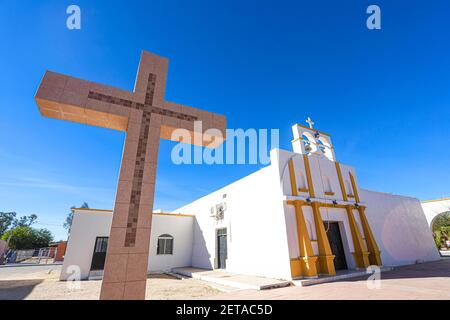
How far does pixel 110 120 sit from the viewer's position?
12.7 feet

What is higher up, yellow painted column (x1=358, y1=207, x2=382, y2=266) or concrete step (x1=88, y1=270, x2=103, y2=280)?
yellow painted column (x1=358, y1=207, x2=382, y2=266)

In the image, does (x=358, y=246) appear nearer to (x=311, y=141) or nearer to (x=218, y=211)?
(x=311, y=141)

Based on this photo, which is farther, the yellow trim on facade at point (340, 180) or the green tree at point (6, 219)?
the green tree at point (6, 219)

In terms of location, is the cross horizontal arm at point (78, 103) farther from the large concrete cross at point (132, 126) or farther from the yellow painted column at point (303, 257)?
the yellow painted column at point (303, 257)

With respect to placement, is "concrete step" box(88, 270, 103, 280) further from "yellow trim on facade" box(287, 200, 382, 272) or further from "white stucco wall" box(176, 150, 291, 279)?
"yellow trim on facade" box(287, 200, 382, 272)

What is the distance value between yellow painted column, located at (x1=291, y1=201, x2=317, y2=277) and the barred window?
9210 millimetres

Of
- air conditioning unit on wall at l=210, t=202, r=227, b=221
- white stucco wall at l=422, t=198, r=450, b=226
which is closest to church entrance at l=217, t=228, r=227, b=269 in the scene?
air conditioning unit on wall at l=210, t=202, r=227, b=221

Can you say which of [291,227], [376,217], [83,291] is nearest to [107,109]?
[83,291]

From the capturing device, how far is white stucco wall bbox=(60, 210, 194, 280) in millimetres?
11055

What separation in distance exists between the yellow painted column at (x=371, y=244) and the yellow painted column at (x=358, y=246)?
46 cm

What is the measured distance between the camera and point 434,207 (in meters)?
15.5

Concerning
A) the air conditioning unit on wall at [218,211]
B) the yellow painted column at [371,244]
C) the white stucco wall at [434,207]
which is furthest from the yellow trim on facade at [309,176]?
the white stucco wall at [434,207]

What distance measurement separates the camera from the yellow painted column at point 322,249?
26.1ft

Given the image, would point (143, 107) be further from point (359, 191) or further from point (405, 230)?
point (405, 230)
